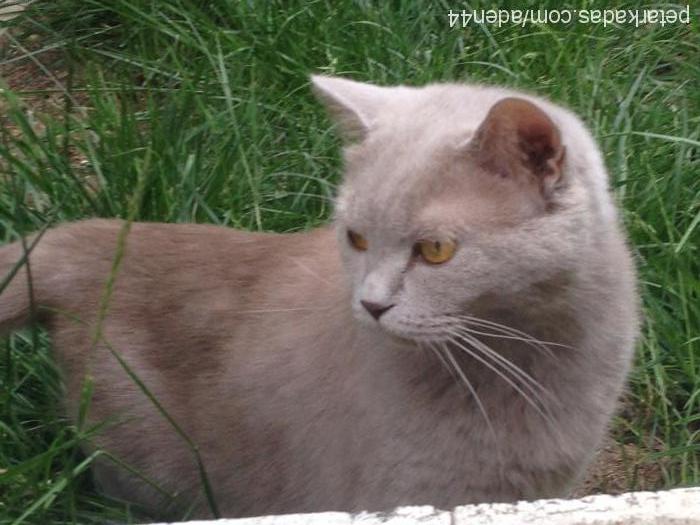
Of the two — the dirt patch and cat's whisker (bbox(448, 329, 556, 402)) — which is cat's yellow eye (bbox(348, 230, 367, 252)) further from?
the dirt patch

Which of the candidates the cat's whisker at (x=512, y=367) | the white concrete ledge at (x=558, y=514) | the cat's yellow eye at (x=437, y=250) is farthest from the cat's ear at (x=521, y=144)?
the white concrete ledge at (x=558, y=514)

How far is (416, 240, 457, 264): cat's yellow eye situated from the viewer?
6.14ft

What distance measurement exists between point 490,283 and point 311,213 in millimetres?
1231

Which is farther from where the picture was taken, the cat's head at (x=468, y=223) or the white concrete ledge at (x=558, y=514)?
the cat's head at (x=468, y=223)

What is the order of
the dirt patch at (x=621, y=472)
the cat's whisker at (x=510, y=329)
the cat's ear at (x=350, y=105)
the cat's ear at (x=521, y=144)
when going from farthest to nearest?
the dirt patch at (x=621, y=472), the cat's ear at (x=350, y=105), the cat's whisker at (x=510, y=329), the cat's ear at (x=521, y=144)

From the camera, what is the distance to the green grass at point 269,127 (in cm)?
262

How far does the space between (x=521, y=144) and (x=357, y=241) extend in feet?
1.06

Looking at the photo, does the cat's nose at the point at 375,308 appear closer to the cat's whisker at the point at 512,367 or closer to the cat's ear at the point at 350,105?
the cat's whisker at the point at 512,367

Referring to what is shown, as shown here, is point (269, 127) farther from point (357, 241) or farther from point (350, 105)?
point (357, 241)

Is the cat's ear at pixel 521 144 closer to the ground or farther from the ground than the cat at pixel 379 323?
farther from the ground

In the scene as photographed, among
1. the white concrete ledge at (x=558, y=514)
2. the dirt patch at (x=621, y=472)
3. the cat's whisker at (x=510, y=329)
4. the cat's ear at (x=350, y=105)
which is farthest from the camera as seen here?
the dirt patch at (x=621, y=472)

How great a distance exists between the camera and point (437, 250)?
1881 millimetres

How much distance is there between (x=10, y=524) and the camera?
80.8 inches

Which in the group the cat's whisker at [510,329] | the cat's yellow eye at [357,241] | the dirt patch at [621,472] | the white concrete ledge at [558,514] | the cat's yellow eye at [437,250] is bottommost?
the dirt patch at [621,472]
